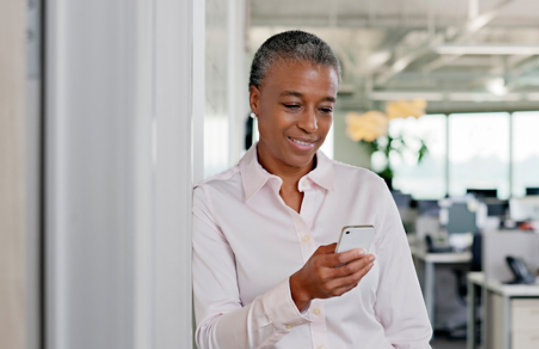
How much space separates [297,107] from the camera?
4.19 feet

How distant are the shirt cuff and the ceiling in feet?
21.5

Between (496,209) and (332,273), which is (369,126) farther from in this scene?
(332,273)

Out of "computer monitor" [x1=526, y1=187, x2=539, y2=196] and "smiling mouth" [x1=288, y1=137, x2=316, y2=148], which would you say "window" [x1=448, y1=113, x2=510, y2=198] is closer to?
"computer monitor" [x1=526, y1=187, x2=539, y2=196]

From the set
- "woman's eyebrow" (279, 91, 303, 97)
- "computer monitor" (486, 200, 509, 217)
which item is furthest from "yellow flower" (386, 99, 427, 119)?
"woman's eyebrow" (279, 91, 303, 97)

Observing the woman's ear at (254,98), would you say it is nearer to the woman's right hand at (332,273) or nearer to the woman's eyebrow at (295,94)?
the woman's eyebrow at (295,94)

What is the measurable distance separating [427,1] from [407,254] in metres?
8.17

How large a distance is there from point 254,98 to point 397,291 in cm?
49

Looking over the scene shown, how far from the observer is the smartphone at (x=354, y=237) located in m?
1.12

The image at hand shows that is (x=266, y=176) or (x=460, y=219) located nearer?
(x=266, y=176)

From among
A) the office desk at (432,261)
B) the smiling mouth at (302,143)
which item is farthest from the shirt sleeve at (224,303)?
the office desk at (432,261)

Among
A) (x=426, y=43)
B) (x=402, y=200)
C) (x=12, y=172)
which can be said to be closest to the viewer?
(x=12, y=172)

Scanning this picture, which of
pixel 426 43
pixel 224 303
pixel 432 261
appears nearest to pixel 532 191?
pixel 426 43

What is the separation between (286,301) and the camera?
1.15 metres

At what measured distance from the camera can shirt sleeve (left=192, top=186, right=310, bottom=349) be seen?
3.80 ft
